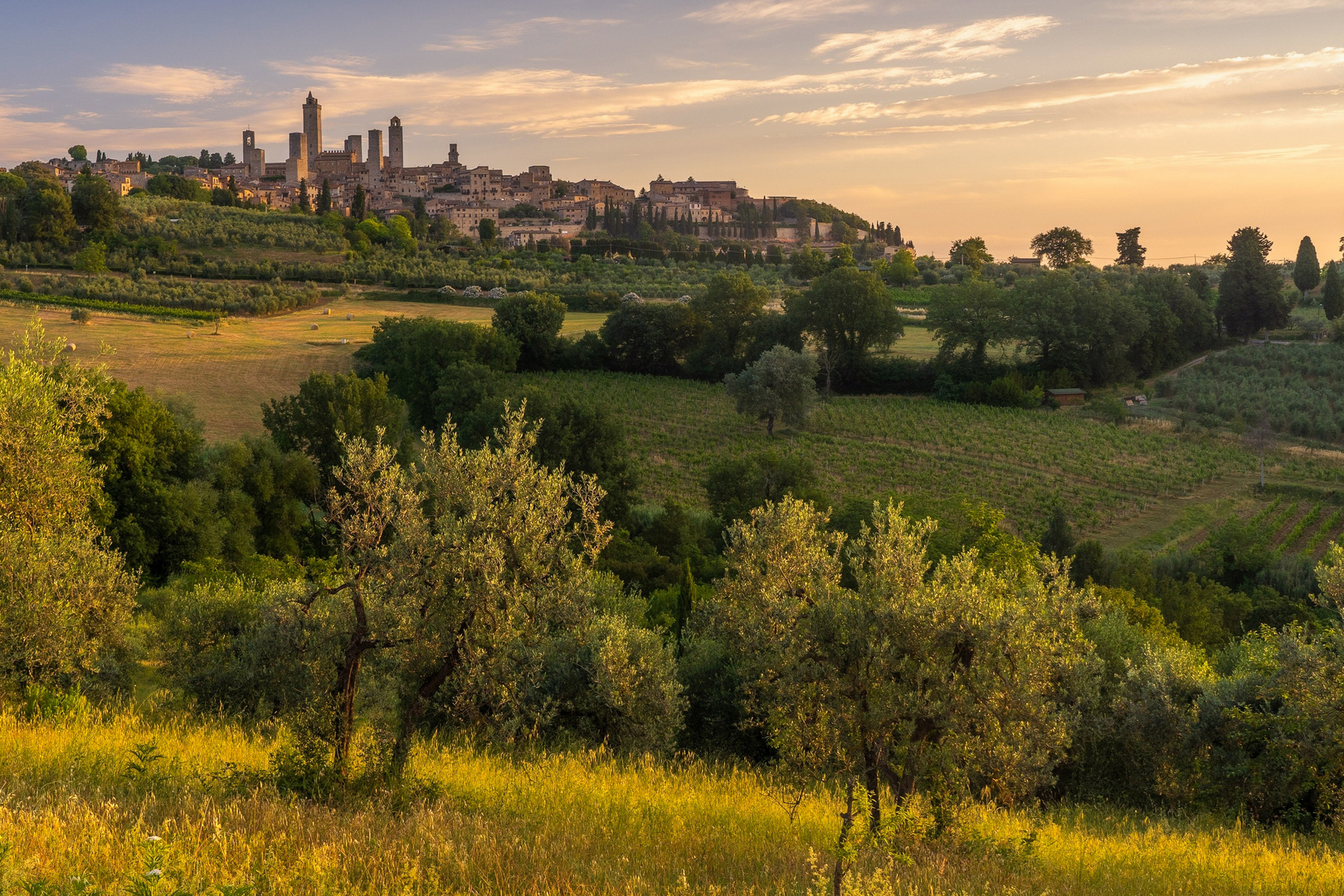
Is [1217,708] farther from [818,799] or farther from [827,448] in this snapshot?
[827,448]

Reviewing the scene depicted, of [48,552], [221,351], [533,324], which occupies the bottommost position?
[48,552]

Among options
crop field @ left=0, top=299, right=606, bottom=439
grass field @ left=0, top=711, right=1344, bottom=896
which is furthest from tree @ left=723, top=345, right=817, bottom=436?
grass field @ left=0, top=711, right=1344, bottom=896

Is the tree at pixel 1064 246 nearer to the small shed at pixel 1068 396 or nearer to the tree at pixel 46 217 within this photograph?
the small shed at pixel 1068 396

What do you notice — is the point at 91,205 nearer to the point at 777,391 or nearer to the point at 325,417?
the point at 325,417

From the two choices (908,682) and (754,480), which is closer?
(908,682)

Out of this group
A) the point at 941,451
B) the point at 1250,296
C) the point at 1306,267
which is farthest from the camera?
the point at 1306,267

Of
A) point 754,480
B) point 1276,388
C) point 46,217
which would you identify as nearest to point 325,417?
point 754,480

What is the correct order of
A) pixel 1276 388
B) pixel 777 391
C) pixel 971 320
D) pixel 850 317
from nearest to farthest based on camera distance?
1. pixel 777 391
2. pixel 1276 388
3. pixel 850 317
4. pixel 971 320

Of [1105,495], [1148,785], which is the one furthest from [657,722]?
[1105,495]

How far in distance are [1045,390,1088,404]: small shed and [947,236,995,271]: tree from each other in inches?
3000

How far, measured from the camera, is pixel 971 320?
72.2 m

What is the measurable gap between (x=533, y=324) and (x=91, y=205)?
59.9 metres

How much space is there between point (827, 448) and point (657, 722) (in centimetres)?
3956

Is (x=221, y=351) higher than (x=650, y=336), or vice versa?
(x=650, y=336)
